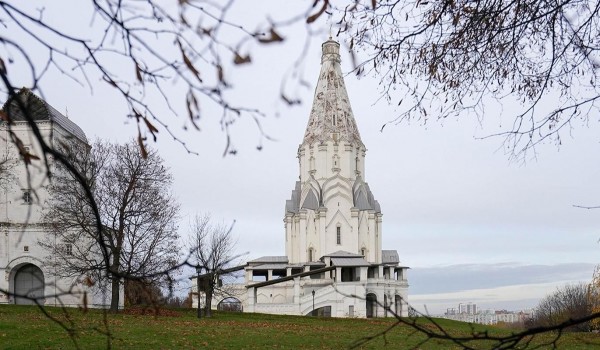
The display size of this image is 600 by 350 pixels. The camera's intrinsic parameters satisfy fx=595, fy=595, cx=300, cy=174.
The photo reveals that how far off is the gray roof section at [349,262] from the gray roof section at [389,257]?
22.2ft

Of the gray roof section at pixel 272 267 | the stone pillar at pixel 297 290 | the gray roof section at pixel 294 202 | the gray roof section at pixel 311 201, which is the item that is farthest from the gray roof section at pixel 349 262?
the gray roof section at pixel 294 202

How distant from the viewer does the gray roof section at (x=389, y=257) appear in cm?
5591

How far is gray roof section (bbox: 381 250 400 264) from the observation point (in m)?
55.9

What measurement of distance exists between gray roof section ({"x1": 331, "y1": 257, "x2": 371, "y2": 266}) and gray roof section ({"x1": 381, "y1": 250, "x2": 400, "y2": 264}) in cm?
676

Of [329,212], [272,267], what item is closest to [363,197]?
[329,212]

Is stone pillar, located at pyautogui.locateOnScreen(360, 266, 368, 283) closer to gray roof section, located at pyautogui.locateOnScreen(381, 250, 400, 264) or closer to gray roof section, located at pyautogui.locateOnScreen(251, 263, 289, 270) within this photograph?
gray roof section, located at pyautogui.locateOnScreen(251, 263, 289, 270)

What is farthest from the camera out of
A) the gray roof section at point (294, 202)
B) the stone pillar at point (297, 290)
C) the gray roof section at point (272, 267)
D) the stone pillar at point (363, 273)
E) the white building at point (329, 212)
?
the gray roof section at point (294, 202)

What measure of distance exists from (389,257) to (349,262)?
9957 millimetres

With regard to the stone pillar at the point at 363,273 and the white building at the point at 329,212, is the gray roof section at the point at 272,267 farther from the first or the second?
the stone pillar at the point at 363,273

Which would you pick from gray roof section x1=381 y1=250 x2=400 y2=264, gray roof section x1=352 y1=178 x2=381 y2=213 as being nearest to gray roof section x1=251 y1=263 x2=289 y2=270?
gray roof section x1=352 y1=178 x2=381 y2=213

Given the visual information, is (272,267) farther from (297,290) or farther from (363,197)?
(363,197)

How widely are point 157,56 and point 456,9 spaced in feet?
10.6

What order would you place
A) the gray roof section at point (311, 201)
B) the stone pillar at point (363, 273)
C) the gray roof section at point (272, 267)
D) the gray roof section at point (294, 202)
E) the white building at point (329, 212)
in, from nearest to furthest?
the stone pillar at point (363, 273) < the white building at point (329, 212) < the gray roof section at point (272, 267) < the gray roof section at point (311, 201) < the gray roof section at point (294, 202)

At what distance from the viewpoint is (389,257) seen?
187ft
